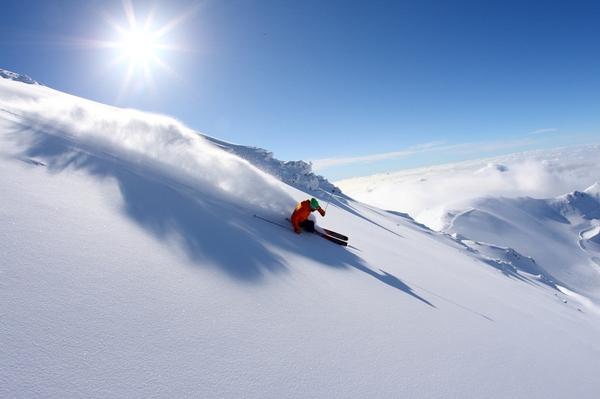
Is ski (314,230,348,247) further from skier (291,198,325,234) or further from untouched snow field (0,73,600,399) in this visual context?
untouched snow field (0,73,600,399)

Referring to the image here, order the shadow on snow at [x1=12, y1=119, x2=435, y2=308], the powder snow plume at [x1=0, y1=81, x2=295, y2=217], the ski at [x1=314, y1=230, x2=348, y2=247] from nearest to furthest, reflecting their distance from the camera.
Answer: the shadow on snow at [x1=12, y1=119, x2=435, y2=308] → the powder snow plume at [x1=0, y1=81, x2=295, y2=217] → the ski at [x1=314, y1=230, x2=348, y2=247]

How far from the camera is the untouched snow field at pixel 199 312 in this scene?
2.27 metres

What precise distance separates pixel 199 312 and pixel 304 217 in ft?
19.5

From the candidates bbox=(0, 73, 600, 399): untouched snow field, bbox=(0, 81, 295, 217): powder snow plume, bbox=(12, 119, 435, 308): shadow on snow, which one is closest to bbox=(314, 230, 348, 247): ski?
bbox=(12, 119, 435, 308): shadow on snow

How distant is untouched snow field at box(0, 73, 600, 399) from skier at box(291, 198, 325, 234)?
44.5 inches

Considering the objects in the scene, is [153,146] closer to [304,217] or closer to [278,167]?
[304,217]

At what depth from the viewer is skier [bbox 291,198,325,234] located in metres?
8.89

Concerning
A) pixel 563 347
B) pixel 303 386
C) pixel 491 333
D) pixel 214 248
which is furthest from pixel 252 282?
pixel 563 347

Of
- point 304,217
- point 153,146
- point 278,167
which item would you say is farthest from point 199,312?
point 278,167

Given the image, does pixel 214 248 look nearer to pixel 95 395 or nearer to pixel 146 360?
→ pixel 146 360

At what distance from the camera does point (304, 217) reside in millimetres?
8984

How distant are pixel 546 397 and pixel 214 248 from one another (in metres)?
4.63

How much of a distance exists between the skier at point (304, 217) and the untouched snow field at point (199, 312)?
1131 mm

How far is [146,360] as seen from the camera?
2.33 m
